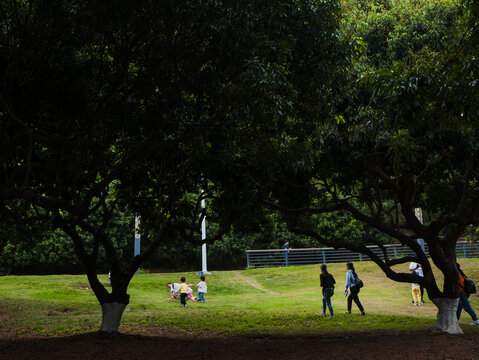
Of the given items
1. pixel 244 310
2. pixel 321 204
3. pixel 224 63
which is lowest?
pixel 244 310

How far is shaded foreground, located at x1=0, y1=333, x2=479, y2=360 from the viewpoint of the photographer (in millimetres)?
7898

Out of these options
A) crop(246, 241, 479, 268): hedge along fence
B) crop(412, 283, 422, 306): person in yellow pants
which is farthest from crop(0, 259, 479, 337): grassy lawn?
crop(246, 241, 479, 268): hedge along fence

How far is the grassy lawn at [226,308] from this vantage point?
12531mm

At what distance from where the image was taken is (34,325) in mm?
13062

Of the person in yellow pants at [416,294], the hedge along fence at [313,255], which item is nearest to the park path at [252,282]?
the hedge along fence at [313,255]

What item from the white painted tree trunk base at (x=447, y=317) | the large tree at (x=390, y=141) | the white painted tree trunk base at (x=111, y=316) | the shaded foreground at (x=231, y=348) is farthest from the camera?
the white painted tree trunk base at (x=447, y=317)

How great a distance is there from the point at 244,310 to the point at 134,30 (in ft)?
37.7

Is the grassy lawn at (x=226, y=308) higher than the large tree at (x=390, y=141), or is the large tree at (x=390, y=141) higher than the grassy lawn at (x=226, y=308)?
the large tree at (x=390, y=141)

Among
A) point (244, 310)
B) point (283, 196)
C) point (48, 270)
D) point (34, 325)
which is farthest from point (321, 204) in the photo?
point (48, 270)

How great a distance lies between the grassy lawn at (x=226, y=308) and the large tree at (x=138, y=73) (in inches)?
205

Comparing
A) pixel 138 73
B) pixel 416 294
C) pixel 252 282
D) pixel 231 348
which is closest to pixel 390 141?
pixel 138 73

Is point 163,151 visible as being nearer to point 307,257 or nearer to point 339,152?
point 339,152

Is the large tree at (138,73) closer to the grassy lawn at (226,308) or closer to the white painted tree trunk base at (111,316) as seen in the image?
the white painted tree trunk base at (111,316)

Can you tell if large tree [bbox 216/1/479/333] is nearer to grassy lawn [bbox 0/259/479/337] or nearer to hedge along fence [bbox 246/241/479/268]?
grassy lawn [bbox 0/259/479/337]
